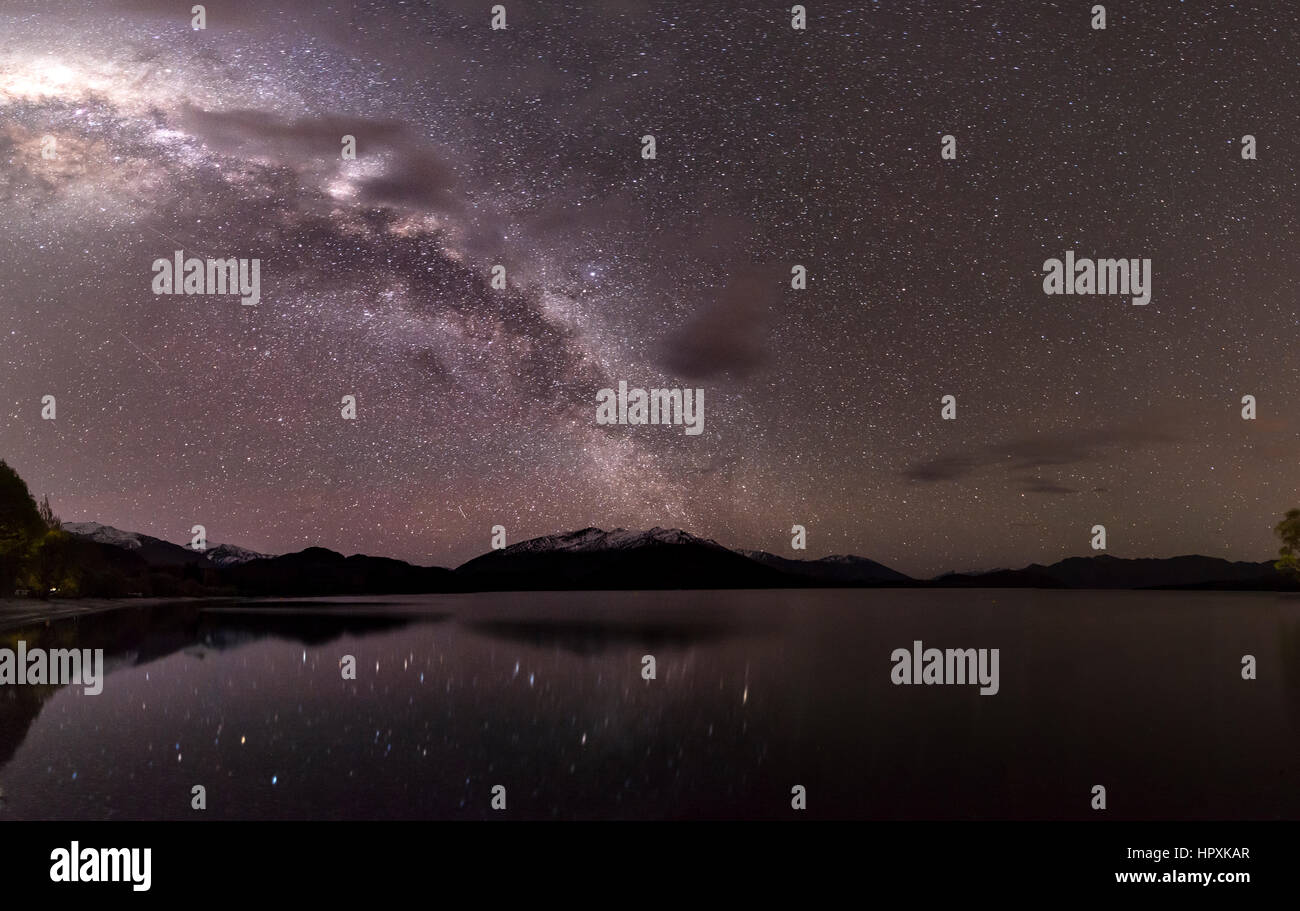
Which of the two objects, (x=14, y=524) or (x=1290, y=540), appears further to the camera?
(x=1290, y=540)

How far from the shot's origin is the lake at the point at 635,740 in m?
16.1

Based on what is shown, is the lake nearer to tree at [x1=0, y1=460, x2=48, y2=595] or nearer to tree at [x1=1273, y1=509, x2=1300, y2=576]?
tree at [x1=0, y1=460, x2=48, y2=595]

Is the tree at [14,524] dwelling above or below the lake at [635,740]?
above

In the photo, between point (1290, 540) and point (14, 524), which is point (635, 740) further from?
point (1290, 540)

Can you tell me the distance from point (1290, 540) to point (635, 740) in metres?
88.5

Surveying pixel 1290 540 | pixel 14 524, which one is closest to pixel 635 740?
pixel 14 524

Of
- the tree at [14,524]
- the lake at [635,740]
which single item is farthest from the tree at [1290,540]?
the tree at [14,524]

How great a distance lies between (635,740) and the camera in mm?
21750

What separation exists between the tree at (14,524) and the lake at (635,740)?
3791cm

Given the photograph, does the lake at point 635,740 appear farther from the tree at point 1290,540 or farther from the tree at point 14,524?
the tree at point 1290,540
